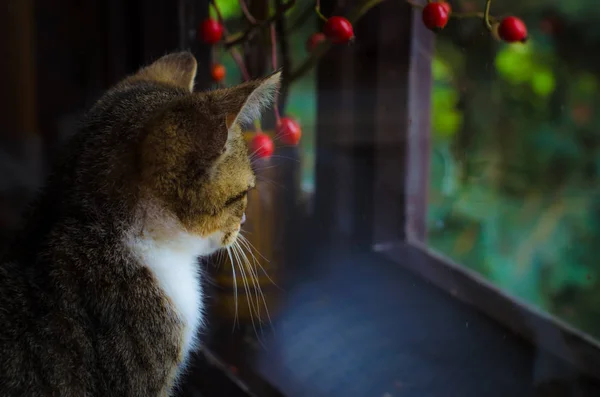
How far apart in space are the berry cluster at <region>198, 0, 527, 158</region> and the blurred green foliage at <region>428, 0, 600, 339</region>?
0.09 metres

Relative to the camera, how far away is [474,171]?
1.06 metres

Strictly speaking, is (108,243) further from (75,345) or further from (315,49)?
(315,49)

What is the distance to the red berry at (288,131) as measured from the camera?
0.98 meters

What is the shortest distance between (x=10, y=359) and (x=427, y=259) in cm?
58

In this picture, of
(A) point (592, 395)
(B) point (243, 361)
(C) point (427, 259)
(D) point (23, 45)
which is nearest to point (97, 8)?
(D) point (23, 45)

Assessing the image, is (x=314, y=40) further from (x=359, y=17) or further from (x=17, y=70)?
(x=17, y=70)

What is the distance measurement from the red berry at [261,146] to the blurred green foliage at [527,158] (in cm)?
25

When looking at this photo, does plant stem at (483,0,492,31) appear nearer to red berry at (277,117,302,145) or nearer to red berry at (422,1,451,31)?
red berry at (422,1,451,31)

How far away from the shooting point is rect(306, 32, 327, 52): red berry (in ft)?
3.25

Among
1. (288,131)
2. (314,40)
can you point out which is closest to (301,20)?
(314,40)

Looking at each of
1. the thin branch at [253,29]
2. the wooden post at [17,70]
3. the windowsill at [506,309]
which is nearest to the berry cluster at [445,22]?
the thin branch at [253,29]

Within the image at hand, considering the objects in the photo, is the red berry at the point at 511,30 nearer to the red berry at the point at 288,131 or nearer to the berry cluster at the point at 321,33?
the berry cluster at the point at 321,33

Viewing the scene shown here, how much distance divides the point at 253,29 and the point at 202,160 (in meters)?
0.32

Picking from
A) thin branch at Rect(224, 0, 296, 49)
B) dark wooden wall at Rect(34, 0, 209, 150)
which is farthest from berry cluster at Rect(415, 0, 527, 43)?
dark wooden wall at Rect(34, 0, 209, 150)
